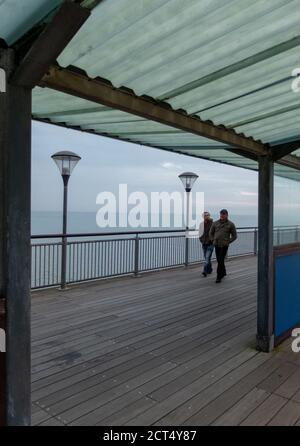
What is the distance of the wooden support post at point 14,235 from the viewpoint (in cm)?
166

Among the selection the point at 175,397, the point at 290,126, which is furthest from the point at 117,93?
the point at 175,397

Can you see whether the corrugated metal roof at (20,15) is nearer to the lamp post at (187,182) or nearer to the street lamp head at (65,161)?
the street lamp head at (65,161)

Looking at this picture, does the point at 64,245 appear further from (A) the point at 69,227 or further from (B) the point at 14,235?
(B) the point at 14,235

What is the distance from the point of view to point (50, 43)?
1.44m

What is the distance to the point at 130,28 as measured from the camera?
66.9 inches

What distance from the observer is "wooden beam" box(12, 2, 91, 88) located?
1329 millimetres

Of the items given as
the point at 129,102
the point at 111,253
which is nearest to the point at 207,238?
the point at 111,253

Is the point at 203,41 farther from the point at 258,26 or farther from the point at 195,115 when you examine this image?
the point at 195,115

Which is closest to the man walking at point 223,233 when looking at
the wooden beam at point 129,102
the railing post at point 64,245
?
the railing post at point 64,245

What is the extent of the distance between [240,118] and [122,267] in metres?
4.89

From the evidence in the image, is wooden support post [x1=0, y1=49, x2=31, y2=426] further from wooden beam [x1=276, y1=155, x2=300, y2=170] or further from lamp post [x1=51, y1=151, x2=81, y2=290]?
lamp post [x1=51, y1=151, x2=81, y2=290]

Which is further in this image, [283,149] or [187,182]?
[187,182]

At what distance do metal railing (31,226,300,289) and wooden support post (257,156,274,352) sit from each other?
749 mm

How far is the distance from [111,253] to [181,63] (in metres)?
5.26
